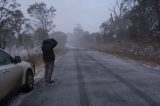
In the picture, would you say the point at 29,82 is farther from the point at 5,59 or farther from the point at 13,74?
the point at 5,59

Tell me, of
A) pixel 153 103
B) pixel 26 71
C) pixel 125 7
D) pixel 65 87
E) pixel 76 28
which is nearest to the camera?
pixel 153 103

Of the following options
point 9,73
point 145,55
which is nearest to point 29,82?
point 9,73

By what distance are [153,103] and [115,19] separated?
61.7 m

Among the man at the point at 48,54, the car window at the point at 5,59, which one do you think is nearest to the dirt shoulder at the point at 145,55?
the man at the point at 48,54

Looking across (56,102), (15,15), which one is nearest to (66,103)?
(56,102)

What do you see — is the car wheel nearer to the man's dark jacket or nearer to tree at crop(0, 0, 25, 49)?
the man's dark jacket

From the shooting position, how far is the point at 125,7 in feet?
207

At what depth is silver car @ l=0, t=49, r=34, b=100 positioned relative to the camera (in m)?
8.13

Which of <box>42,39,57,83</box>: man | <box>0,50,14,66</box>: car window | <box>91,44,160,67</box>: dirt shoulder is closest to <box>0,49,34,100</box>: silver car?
<box>0,50,14,66</box>: car window

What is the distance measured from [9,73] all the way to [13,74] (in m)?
0.42

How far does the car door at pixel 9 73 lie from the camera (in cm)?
812

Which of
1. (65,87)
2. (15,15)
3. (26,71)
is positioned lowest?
(65,87)

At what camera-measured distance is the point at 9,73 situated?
863 cm

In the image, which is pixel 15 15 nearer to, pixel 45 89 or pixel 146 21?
pixel 146 21
